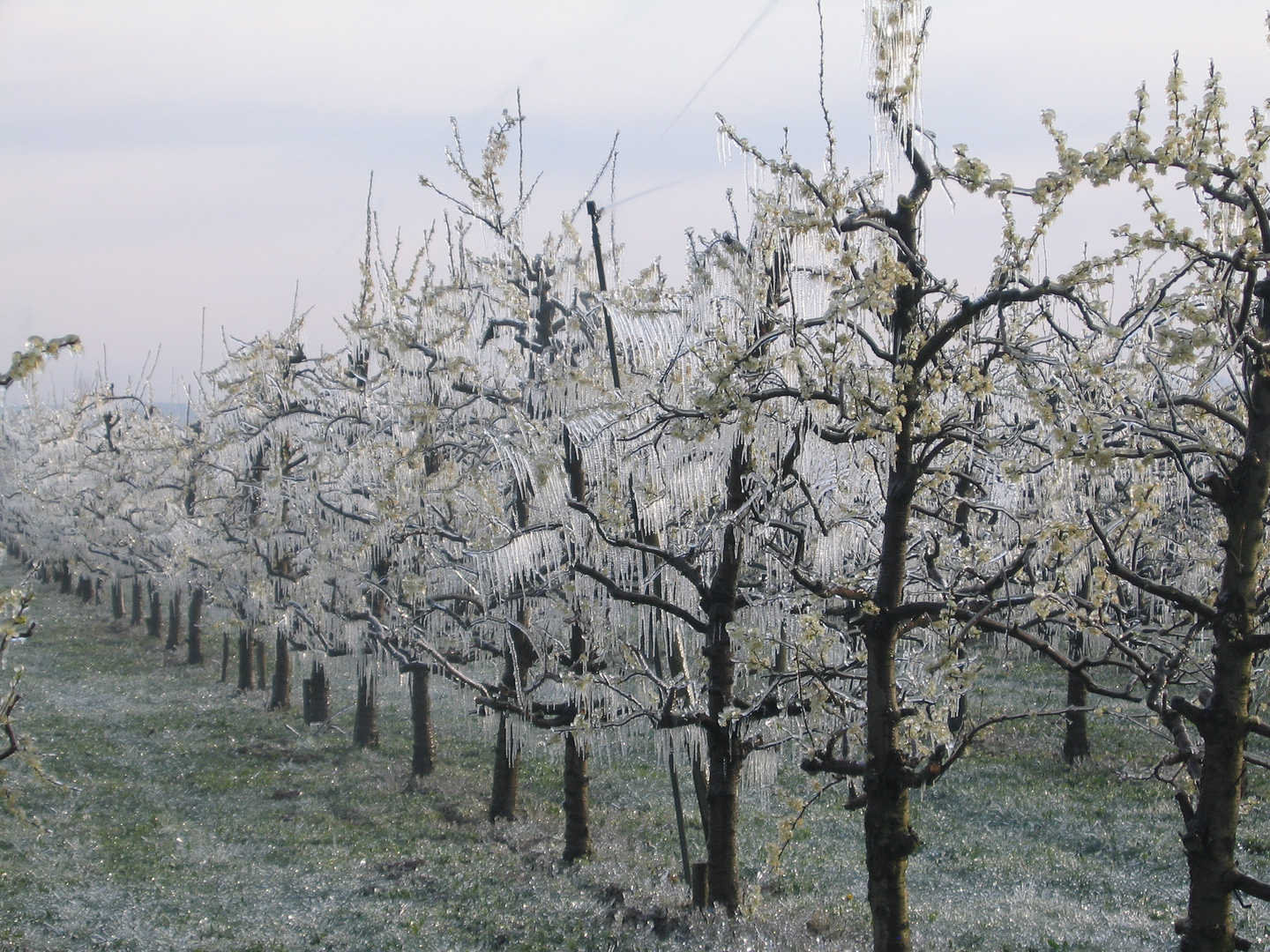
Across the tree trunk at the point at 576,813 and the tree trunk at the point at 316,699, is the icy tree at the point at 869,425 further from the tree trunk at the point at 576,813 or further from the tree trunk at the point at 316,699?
the tree trunk at the point at 316,699

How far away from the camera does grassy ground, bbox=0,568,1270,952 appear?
415 inches

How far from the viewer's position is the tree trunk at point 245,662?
87.0ft

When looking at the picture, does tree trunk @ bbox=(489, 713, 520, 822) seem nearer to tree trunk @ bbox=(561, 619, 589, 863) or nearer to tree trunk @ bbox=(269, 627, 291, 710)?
tree trunk @ bbox=(561, 619, 589, 863)

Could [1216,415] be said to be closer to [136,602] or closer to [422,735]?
[422,735]

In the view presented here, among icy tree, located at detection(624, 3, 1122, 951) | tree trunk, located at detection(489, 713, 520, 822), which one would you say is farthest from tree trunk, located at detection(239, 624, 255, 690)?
icy tree, located at detection(624, 3, 1122, 951)

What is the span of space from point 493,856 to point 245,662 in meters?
16.0

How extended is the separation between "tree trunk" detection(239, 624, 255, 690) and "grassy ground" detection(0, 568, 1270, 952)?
4655 millimetres

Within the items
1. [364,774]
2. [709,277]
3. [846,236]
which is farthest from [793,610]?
[364,774]

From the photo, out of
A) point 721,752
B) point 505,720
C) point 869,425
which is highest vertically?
point 869,425

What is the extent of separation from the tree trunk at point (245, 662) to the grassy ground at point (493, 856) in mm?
4655

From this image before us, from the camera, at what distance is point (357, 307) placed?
783 inches

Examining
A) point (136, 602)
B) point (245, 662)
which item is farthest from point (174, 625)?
point (245, 662)

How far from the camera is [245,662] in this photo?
26.9 meters

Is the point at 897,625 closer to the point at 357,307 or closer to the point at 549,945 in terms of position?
the point at 549,945
